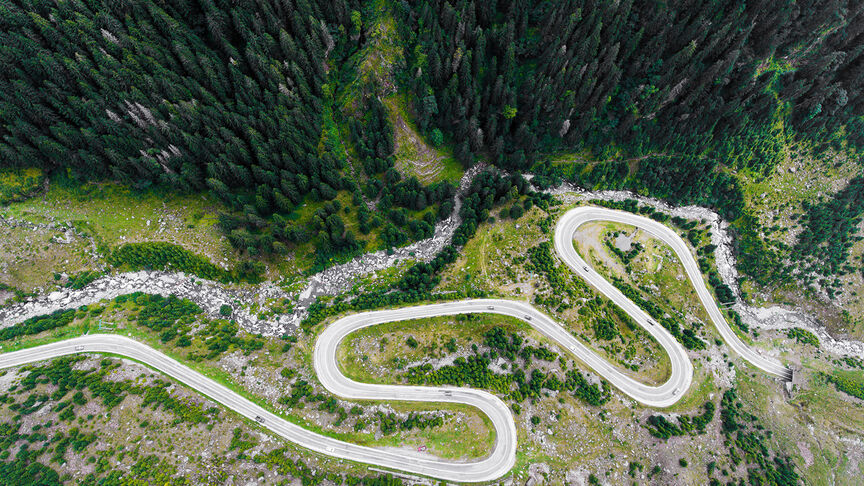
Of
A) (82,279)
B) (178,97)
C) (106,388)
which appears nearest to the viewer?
(106,388)

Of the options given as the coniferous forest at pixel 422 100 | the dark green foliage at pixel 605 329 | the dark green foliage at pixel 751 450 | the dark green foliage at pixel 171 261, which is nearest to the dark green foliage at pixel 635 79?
the coniferous forest at pixel 422 100

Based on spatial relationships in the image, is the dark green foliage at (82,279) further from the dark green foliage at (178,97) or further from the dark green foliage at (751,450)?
the dark green foliage at (751,450)

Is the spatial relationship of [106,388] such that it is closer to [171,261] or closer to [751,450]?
[171,261]

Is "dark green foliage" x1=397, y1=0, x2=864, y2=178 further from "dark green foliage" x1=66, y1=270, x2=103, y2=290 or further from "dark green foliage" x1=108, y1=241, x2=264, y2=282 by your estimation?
"dark green foliage" x1=66, y1=270, x2=103, y2=290

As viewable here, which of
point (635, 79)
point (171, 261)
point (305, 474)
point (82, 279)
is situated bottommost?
point (305, 474)

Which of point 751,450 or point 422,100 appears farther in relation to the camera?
point 422,100

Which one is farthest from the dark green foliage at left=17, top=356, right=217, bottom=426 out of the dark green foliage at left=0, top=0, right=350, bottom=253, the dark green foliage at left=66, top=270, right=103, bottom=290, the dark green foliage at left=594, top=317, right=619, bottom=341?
the dark green foliage at left=594, top=317, right=619, bottom=341

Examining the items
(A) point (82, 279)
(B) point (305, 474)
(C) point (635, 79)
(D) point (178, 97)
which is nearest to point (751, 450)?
(B) point (305, 474)
